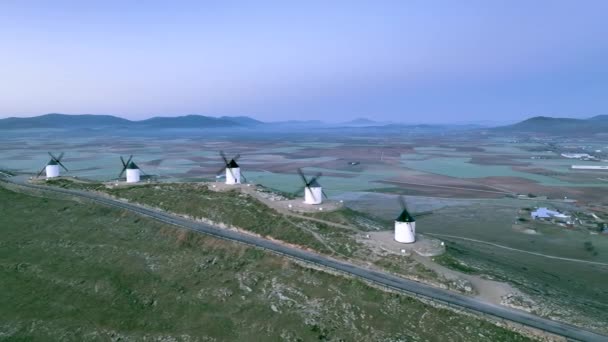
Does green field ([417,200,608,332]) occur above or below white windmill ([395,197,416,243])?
below

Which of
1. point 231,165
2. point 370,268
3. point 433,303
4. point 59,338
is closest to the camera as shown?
point 433,303

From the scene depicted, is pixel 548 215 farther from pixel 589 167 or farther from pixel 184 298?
pixel 589 167

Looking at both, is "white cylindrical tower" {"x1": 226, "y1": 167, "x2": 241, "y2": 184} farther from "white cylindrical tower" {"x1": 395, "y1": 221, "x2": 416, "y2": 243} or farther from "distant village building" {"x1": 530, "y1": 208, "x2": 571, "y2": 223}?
"distant village building" {"x1": 530, "y1": 208, "x2": 571, "y2": 223}

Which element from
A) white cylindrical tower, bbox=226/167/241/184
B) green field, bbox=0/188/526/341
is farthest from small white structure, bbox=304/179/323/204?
white cylindrical tower, bbox=226/167/241/184

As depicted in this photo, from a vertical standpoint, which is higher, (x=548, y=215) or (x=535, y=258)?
Result: (x=548, y=215)

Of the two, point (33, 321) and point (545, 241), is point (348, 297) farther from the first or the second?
point (545, 241)

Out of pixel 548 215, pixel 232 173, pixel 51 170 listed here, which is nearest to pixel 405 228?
pixel 232 173

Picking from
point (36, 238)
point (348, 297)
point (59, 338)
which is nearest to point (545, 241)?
point (348, 297)
